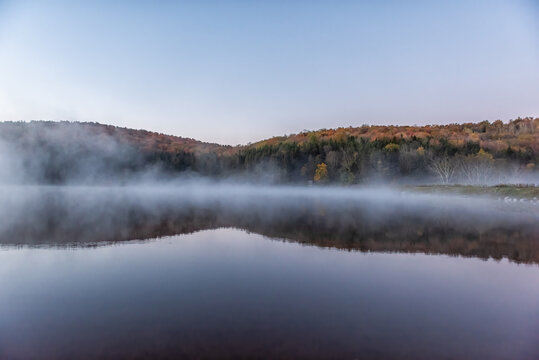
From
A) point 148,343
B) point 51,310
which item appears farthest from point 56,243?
point 148,343

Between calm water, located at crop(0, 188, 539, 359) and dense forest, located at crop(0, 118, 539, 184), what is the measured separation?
62.6 m

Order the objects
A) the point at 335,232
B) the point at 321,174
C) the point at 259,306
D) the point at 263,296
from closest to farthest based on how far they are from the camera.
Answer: the point at 259,306, the point at 263,296, the point at 335,232, the point at 321,174

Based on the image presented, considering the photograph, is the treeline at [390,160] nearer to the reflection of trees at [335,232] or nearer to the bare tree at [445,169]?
the bare tree at [445,169]

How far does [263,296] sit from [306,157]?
87523 mm

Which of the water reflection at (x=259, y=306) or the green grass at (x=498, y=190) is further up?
the green grass at (x=498, y=190)

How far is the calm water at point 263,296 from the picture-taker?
5715 millimetres

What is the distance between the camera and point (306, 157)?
94500 millimetres

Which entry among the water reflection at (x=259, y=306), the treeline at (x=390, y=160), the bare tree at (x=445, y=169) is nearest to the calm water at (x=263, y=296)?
the water reflection at (x=259, y=306)

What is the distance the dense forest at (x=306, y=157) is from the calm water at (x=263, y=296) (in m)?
62.6

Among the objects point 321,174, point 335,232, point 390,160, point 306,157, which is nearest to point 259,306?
point 335,232

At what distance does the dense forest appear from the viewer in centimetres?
7538

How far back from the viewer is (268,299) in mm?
7961

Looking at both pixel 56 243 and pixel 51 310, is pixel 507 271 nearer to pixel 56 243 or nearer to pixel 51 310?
pixel 51 310

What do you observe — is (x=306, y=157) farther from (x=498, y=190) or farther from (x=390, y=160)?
(x=498, y=190)
